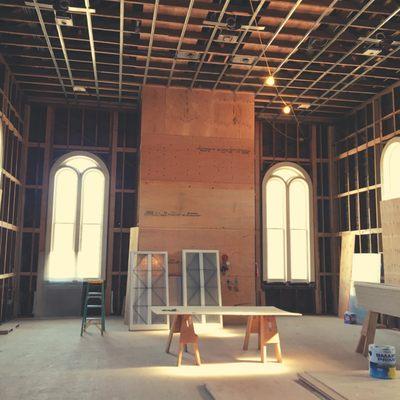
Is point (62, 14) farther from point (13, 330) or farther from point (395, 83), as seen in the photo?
point (395, 83)

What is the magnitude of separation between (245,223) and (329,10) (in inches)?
183

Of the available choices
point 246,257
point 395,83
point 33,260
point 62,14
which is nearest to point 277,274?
point 246,257

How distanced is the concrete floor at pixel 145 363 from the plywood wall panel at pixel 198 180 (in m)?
1.80

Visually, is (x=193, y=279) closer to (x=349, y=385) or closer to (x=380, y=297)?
(x=380, y=297)

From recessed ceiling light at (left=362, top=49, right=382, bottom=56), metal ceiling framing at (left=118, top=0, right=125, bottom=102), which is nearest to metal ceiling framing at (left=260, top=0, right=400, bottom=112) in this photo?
recessed ceiling light at (left=362, top=49, right=382, bottom=56)

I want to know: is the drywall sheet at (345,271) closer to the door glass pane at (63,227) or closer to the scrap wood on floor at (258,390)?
the scrap wood on floor at (258,390)

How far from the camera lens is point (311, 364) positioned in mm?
5969

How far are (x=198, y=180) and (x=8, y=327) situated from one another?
187 inches

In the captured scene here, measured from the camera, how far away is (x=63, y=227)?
427 inches

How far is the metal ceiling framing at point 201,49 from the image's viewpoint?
7.15m

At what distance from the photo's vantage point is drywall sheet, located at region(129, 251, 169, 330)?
348 inches

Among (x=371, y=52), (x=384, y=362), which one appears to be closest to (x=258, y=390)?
(x=384, y=362)

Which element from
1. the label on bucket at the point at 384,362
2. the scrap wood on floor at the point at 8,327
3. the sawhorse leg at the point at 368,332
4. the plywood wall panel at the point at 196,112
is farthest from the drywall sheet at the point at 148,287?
the label on bucket at the point at 384,362

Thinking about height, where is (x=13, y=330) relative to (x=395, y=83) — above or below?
below
